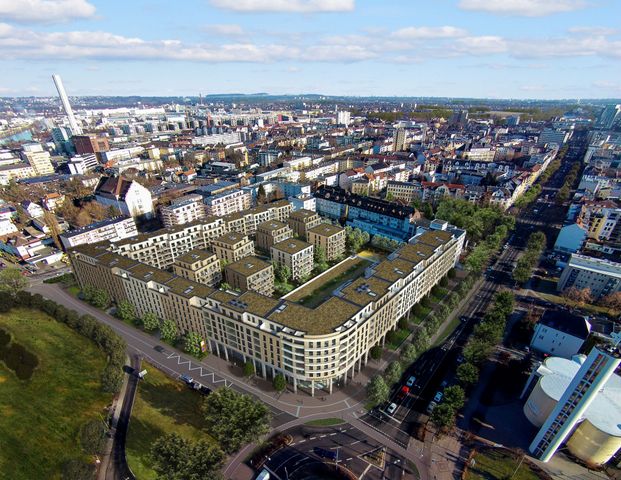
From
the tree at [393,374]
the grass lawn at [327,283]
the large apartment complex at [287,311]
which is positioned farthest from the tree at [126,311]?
the tree at [393,374]

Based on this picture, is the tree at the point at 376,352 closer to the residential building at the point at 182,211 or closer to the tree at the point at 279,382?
the tree at the point at 279,382

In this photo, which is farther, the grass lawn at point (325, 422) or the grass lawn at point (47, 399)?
the grass lawn at point (325, 422)

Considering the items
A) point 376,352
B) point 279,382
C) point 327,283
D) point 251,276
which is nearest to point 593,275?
point 376,352

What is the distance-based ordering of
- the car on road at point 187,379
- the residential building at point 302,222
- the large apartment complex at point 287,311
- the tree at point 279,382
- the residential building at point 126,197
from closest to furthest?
the large apartment complex at point 287,311 < the tree at point 279,382 < the car on road at point 187,379 < the residential building at point 302,222 < the residential building at point 126,197

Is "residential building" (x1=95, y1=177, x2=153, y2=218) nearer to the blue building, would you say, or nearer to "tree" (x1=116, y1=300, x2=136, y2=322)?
"tree" (x1=116, y1=300, x2=136, y2=322)

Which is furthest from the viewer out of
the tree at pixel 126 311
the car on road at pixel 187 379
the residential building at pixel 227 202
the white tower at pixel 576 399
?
the residential building at pixel 227 202

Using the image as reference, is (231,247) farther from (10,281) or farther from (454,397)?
(454,397)

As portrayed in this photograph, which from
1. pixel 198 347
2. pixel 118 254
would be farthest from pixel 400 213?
pixel 118 254
